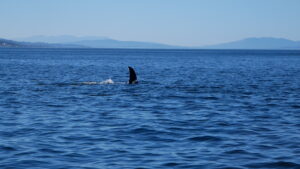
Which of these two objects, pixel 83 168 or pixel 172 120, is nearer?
pixel 83 168

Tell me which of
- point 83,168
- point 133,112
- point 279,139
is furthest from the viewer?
point 133,112

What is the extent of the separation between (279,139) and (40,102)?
45.1 feet

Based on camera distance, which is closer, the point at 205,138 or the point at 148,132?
the point at 205,138

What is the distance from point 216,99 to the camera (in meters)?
26.8

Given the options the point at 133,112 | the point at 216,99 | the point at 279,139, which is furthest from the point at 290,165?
the point at 216,99

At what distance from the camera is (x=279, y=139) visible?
49.5 feet

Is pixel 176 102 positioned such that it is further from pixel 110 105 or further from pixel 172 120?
pixel 172 120

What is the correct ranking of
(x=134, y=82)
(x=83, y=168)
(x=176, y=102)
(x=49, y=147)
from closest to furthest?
(x=83, y=168) < (x=49, y=147) < (x=176, y=102) < (x=134, y=82)

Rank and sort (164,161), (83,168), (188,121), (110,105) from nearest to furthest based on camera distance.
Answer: (83,168), (164,161), (188,121), (110,105)

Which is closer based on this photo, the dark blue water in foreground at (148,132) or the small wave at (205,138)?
the dark blue water in foreground at (148,132)

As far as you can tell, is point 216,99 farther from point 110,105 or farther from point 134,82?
point 134,82

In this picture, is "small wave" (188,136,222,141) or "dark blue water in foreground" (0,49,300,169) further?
"small wave" (188,136,222,141)

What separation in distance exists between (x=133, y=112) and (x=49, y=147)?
7.71 metres

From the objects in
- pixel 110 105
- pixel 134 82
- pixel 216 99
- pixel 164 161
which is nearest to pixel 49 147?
pixel 164 161
